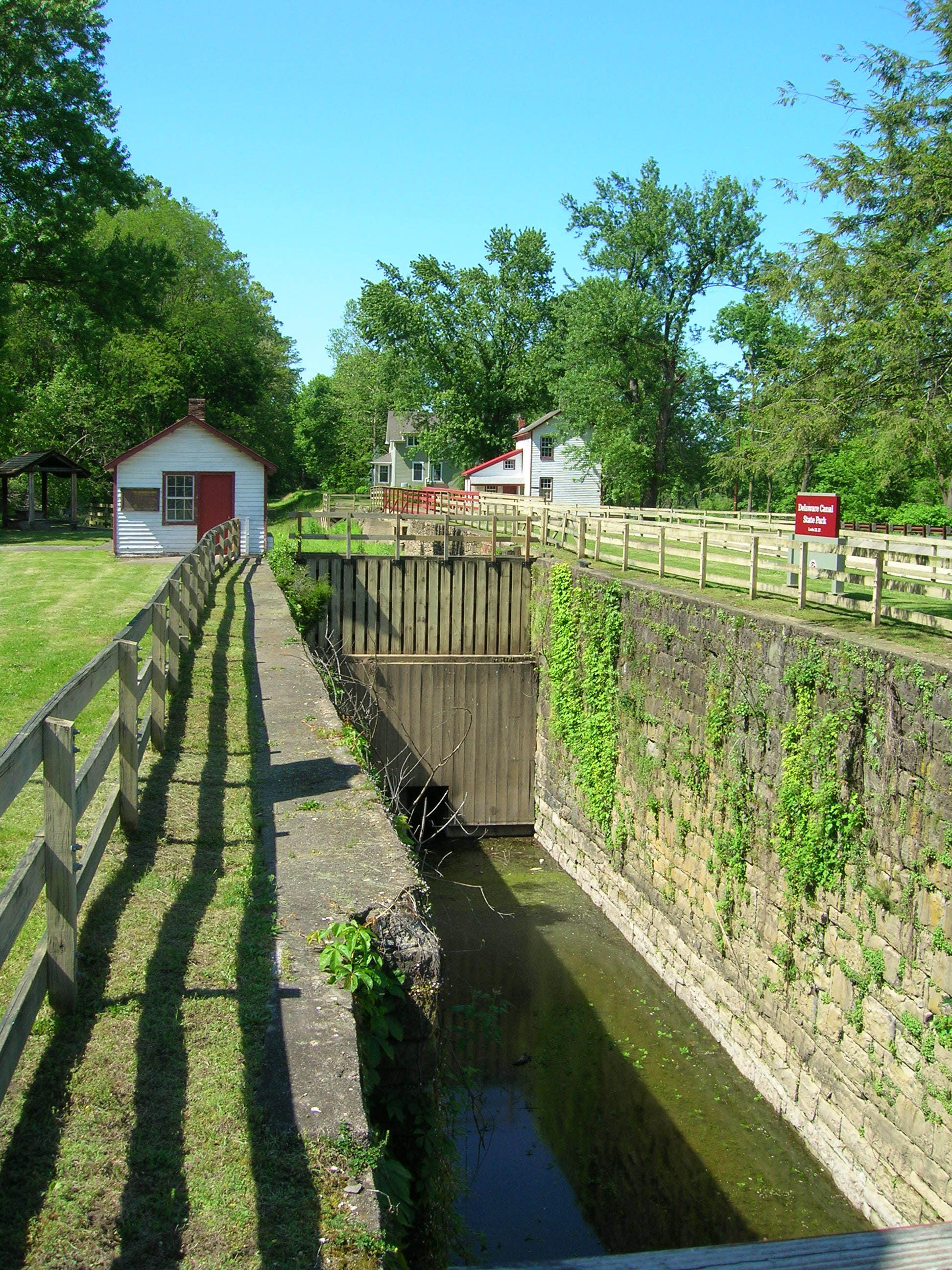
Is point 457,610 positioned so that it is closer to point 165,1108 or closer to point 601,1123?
point 601,1123

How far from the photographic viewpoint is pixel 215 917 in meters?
4.73

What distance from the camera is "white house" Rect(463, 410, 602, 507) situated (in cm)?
4678

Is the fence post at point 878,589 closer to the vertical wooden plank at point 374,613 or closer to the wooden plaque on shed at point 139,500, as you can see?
the vertical wooden plank at point 374,613

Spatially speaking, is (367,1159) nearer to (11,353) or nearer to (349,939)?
(349,939)

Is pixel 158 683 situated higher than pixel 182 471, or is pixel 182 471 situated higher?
pixel 182 471

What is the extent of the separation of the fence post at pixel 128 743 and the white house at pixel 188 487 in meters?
22.2

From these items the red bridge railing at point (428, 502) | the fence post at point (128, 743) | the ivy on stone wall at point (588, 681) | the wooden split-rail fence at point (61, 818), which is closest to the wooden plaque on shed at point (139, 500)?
the red bridge railing at point (428, 502)

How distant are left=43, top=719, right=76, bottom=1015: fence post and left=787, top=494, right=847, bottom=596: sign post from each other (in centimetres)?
842

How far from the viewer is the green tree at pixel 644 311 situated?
3862 centimetres

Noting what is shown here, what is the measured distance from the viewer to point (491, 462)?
5088 centimetres

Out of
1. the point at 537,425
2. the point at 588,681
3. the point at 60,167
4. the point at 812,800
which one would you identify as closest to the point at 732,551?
the point at 588,681

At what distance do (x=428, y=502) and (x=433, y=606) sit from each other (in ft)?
44.6

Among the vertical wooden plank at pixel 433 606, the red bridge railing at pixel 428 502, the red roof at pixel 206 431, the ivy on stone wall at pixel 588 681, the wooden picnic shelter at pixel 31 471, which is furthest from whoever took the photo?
the wooden picnic shelter at pixel 31 471

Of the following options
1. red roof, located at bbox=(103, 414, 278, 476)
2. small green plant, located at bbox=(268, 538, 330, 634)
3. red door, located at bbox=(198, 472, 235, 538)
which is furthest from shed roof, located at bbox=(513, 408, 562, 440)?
small green plant, located at bbox=(268, 538, 330, 634)
